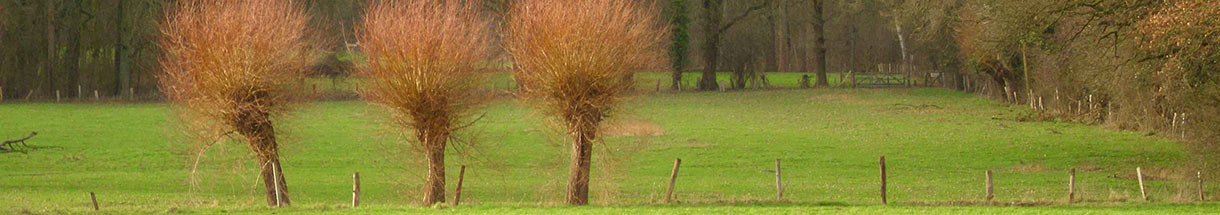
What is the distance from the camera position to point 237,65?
20.2 meters

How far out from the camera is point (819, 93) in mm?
70250

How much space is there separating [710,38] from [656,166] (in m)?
45.3

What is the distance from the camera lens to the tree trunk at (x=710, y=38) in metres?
76.0

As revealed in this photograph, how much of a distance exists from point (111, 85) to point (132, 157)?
141 feet

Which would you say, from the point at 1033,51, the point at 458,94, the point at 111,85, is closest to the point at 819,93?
the point at 1033,51

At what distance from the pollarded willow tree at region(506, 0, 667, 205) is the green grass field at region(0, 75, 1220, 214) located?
0.56 m

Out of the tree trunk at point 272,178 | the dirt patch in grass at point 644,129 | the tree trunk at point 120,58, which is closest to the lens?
the tree trunk at point 272,178

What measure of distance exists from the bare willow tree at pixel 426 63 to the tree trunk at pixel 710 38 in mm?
55375

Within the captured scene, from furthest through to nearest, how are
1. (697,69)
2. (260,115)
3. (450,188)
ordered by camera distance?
(697,69) < (450,188) < (260,115)

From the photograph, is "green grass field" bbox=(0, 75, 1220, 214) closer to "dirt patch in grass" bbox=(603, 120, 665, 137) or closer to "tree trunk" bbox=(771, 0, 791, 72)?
"dirt patch in grass" bbox=(603, 120, 665, 137)

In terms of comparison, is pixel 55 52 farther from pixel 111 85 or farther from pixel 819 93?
pixel 819 93

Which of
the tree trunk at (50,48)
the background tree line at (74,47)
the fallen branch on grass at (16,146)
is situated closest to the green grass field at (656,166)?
the fallen branch on grass at (16,146)

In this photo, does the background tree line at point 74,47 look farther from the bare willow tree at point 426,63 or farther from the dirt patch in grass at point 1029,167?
the dirt patch in grass at point 1029,167

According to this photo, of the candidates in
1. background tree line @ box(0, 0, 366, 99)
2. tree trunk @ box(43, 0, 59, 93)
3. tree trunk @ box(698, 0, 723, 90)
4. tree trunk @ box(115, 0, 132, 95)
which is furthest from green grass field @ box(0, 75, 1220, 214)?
tree trunk @ box(698, 0, 723, 90)
